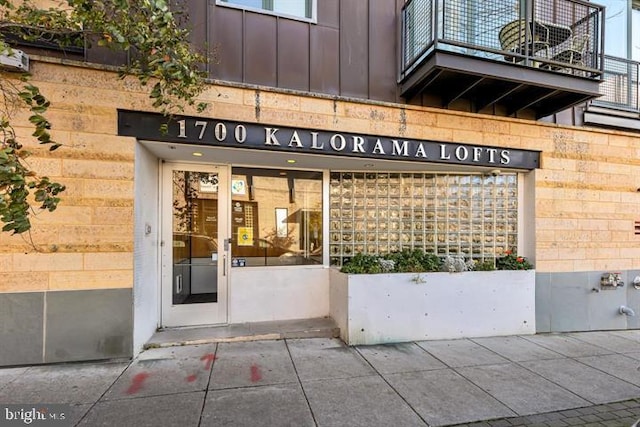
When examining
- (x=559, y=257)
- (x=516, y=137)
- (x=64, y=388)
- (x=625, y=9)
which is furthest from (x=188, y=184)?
(x=625, y=9)

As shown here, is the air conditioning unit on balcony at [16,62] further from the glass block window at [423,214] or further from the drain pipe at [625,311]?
the drain pipe at [625,311]

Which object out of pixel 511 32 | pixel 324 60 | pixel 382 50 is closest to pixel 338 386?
pixel 324 60

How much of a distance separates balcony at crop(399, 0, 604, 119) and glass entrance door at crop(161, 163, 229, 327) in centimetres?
337

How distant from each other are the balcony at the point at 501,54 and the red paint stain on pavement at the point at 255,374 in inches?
168

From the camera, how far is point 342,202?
575 cm

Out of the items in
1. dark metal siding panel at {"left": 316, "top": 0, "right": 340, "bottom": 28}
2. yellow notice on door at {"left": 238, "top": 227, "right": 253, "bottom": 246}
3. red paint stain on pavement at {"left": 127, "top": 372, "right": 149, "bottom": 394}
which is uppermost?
dark metal siding panel at {"left": 316, "top": 0, "right": 340, "bottom": 28}

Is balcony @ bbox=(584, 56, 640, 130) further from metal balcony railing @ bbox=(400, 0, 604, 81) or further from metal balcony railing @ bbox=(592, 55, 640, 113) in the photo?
metal balcony railing @ bbox=(400, 0, 604, 81)

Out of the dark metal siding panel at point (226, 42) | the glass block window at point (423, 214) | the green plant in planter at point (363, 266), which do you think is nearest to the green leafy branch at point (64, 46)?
the dark metal siding panel at point (226, 42)

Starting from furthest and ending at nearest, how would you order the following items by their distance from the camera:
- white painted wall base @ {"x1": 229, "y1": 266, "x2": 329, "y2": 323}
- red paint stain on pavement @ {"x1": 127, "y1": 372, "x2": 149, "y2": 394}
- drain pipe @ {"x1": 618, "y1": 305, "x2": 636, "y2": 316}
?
drain pipe @ {"x1": 618, "y1": 305, "x2": 636, "y2": 316}
white painted wall base @ {"x1": 229, "y1": 266, "x2": 329, "y2": 323}
red paint stain on pavement @ {"x1": 127, "y1": 372, "x2": 149, "y2": 394}

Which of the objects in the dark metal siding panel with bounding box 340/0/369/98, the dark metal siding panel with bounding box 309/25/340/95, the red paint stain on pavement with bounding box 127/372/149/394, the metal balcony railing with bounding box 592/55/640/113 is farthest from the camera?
the metal balcony railing with bounding box 592/55/640/113

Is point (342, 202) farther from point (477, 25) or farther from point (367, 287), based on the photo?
point (477, 25)

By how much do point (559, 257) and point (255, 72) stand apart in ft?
18.6

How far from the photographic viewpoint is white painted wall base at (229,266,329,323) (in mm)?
5266

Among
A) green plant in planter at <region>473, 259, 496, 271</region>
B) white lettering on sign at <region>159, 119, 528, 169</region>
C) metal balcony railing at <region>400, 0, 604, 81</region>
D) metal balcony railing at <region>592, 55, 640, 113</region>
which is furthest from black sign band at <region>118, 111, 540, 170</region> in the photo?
metal balcony railing at <region>592, 55, 640, 113</region>
